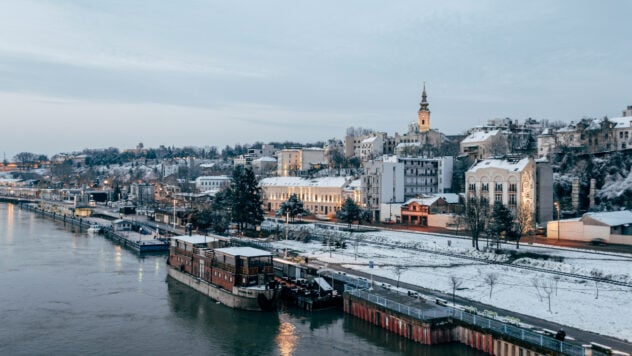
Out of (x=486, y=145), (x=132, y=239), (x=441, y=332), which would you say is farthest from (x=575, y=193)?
(x=132, y=239)

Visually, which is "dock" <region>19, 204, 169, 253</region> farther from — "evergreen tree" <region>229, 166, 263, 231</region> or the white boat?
"evergreen tree" <region>229, 166, 263, 231</region>

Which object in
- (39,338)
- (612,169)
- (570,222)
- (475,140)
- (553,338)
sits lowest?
(39,338)

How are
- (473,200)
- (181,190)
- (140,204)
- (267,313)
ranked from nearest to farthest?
(267,313), (473,200), (140,204), (181,190)

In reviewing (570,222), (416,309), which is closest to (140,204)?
(570,222)

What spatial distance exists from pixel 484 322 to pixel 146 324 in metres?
19.0

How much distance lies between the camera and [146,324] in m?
32.3

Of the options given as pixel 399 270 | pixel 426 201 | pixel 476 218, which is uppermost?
pixel 426 201

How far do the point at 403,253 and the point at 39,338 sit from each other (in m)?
31.2

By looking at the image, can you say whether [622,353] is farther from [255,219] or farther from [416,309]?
[255,219]

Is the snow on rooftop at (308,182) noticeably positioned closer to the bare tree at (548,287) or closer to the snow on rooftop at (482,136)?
the snow on rooftop at (482,136)

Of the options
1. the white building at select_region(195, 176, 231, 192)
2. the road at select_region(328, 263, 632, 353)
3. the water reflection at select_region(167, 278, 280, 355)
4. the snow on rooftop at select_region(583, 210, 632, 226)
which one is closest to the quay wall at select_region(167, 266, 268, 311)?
the water reflection at select_region(167, 278, 280, 355)

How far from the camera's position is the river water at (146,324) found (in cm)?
2795

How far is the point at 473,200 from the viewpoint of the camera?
57.2 meters

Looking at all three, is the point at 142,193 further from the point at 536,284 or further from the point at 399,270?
the point at 536,284
